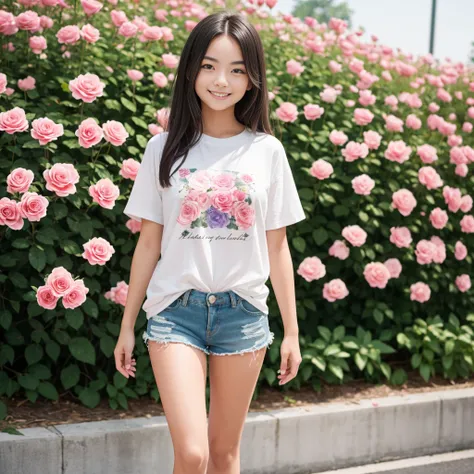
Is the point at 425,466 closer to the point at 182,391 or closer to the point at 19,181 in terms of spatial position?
the point at 182,391

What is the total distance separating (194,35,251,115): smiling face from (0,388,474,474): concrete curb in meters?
1.72

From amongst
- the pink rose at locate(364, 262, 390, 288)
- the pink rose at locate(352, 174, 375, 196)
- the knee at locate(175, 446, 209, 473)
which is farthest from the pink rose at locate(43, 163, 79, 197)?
the pink rose at locate(364, 262, 390, 288)

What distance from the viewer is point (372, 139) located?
17.7 feet

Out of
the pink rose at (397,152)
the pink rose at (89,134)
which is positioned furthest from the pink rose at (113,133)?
the pink rose at (397,152)

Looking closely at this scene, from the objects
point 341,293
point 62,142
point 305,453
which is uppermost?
point 62,142

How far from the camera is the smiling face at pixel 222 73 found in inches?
122

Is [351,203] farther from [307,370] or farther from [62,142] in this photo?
[62,142]

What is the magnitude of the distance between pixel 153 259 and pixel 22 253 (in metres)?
1.52

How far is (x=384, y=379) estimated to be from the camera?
17.8 feet

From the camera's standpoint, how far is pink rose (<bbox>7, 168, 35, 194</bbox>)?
13.2 feet

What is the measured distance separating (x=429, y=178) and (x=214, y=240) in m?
2.82

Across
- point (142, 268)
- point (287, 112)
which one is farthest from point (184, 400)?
point (287, 112)

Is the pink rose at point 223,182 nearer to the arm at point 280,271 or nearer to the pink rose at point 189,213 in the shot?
the pink rose at point 189,213

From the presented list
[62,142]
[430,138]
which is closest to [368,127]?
[430,138]
